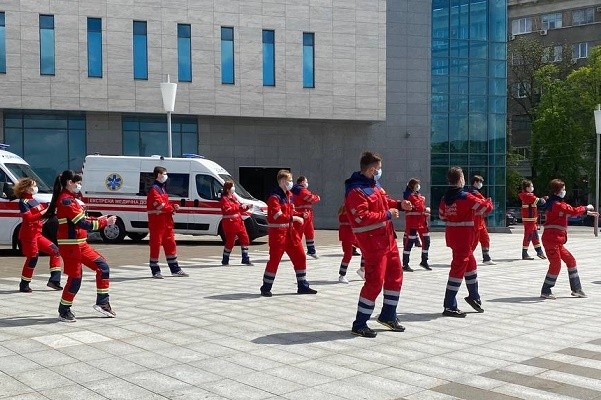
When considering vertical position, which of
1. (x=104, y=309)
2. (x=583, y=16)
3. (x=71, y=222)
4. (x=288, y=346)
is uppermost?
(x=583, y=16)

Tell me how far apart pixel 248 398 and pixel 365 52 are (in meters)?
31.6

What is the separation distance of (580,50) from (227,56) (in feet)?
135

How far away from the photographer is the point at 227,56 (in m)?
34.1

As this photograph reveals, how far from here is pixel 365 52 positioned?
35.9 m

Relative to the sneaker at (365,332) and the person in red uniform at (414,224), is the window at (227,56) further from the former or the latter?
the sneaker at (365,332)

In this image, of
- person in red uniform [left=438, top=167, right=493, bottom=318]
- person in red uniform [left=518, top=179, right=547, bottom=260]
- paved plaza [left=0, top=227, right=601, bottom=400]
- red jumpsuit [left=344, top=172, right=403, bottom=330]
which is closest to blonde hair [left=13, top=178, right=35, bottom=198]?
paved plaza [left=0, top=227, right=601, bottom=400]

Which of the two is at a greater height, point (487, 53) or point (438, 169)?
point (487, 53)

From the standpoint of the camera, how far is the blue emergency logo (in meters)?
22.2

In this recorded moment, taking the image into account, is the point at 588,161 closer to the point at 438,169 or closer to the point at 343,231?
the point at 438,169

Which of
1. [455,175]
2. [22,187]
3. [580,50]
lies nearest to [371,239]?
[455,175]

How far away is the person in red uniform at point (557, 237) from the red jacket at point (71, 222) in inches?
251

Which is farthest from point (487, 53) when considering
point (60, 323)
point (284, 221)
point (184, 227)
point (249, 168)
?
point (60, 323)

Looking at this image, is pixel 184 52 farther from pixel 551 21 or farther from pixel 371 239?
pixel 551 21

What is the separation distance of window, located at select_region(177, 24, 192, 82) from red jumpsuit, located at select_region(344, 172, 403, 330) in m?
26.6
